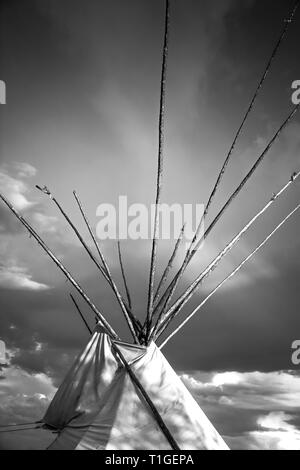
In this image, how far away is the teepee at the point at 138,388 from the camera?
457cm

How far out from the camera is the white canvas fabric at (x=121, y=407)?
452 centimetres

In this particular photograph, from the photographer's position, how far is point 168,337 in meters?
6.62

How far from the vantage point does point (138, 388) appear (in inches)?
199

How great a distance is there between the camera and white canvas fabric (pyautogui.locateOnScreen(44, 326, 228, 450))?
452 centimetres

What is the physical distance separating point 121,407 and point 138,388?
36 centimetres

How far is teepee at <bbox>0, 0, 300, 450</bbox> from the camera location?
15.0 feet

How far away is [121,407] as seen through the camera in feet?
15.7
